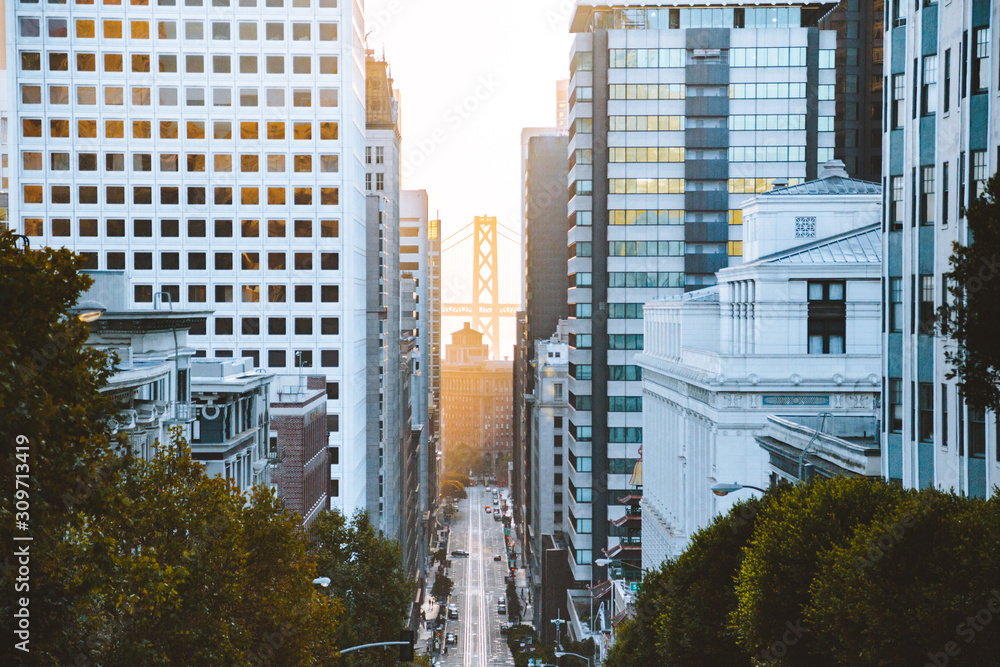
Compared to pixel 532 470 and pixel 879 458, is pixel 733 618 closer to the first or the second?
pixel 879 458

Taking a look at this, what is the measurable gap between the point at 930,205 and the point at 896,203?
10.3 feet

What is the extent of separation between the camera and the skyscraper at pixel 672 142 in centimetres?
9831

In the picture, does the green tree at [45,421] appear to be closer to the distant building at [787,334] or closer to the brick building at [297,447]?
the distant building at [787,334]

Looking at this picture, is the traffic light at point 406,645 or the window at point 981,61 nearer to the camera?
the window at point 981,61

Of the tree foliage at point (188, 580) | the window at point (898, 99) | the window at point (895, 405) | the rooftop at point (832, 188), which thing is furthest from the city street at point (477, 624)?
the tree foliage at point (188, 580)

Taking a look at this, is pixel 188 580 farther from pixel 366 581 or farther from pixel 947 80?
pixel 366 581

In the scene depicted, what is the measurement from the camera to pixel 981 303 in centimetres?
1898

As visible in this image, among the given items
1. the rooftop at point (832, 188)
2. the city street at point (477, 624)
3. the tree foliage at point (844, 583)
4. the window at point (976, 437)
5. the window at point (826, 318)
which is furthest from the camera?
the city street at point (477, 624)

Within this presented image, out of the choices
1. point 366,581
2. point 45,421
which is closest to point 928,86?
point 45,421

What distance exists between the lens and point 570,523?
360ft

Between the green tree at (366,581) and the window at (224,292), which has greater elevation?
the window at (224,292)

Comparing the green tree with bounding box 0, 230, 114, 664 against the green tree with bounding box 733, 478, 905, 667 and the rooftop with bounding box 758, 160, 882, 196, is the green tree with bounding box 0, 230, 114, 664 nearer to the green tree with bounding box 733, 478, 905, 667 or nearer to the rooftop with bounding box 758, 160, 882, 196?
the green tree with bounding box 733, 478, 905, 667

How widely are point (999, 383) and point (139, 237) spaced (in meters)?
79.6

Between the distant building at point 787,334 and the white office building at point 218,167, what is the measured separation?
116 feet
